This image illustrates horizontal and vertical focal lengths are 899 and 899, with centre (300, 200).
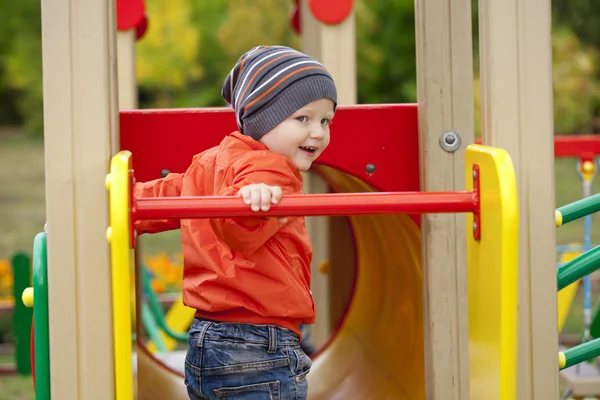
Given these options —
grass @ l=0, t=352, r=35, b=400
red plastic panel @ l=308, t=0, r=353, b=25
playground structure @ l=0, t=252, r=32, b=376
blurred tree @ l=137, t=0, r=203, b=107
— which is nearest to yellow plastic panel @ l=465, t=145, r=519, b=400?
red plastic panel @ l=308, t=0, r=353, b=25

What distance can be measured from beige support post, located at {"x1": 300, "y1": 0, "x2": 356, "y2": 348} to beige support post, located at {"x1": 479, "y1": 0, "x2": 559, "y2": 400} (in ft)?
6.60

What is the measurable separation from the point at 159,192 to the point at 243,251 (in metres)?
0.31

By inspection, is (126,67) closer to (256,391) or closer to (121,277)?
(256,391)

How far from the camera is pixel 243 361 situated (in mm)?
2074

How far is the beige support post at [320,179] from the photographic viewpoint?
4.11m

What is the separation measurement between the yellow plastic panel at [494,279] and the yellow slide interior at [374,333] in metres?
0.78

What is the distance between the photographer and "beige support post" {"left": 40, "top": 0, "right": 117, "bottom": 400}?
189 centimetres

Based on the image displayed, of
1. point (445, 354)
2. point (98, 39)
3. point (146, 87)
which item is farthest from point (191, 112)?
point (146, 87)

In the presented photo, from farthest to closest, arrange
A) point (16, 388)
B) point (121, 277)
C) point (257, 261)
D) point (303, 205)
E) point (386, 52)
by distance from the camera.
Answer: point (386, 52)
point (16, 388)
point (257, 261)
point (303, 205)
point (121, 277)

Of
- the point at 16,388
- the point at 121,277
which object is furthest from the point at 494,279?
the point at 16,388

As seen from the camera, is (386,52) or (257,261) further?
(386,52)

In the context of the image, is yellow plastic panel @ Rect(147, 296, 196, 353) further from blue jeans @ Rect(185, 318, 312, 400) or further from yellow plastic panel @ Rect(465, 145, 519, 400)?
yellow plastic panel @ Rect(465, 145, 519, 400)

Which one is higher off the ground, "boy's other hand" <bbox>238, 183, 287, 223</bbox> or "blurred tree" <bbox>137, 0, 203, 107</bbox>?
"blurred tree" <bbox>137, 0, 203, 107</bbox>

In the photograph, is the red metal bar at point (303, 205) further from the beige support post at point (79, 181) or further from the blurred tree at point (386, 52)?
the blurred tree at point (386, 52)
